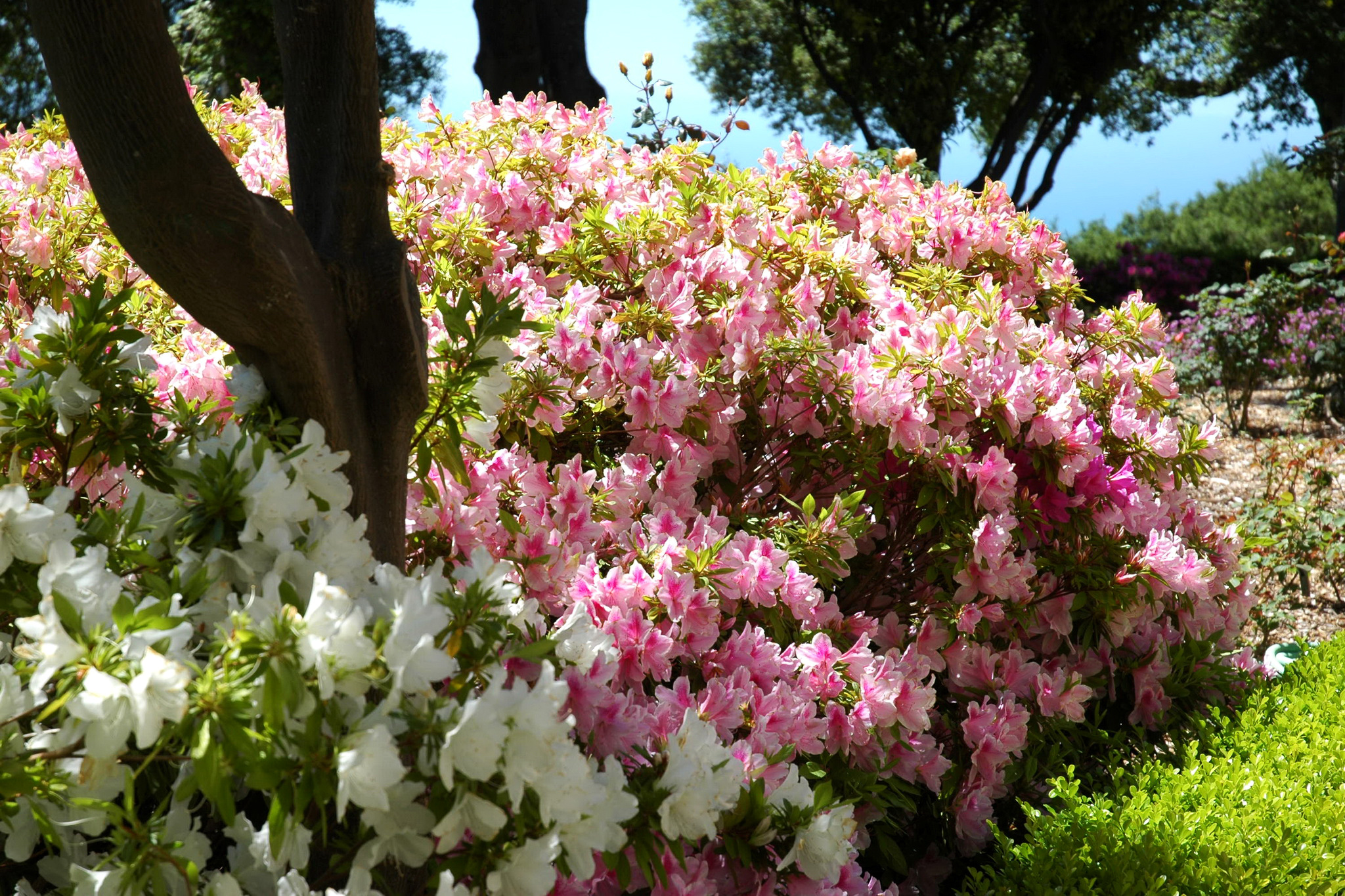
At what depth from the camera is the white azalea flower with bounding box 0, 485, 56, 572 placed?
4.70 feet

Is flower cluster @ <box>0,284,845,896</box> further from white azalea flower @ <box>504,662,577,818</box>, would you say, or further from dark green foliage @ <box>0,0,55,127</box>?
dark green foliage @ <box>0,0,55,127</box>

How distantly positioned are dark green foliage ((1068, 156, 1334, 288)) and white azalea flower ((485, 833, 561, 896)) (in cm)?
2135

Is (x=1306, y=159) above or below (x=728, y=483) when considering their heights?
above

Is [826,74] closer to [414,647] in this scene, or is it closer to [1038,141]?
[1038,141]

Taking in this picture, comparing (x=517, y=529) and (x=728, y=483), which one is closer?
(x=517, y=529)

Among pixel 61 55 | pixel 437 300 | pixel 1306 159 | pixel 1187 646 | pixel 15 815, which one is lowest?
pixel 1187 646

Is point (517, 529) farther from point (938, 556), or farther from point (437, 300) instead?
point (938, 556)

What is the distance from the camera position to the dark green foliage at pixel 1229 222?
74.6ft

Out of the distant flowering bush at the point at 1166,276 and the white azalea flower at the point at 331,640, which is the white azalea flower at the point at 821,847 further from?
the distant flowering bush at the point at 1166,276

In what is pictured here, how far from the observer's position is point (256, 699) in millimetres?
1229

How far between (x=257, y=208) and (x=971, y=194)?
269 cm

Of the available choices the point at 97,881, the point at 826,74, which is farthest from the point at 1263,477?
the point at 826,74

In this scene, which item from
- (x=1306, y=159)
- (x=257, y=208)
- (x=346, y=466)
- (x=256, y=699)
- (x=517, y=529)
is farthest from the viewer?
(x=1306, y=159)

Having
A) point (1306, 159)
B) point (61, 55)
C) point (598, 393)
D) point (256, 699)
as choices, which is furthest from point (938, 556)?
point (1306, 159)
